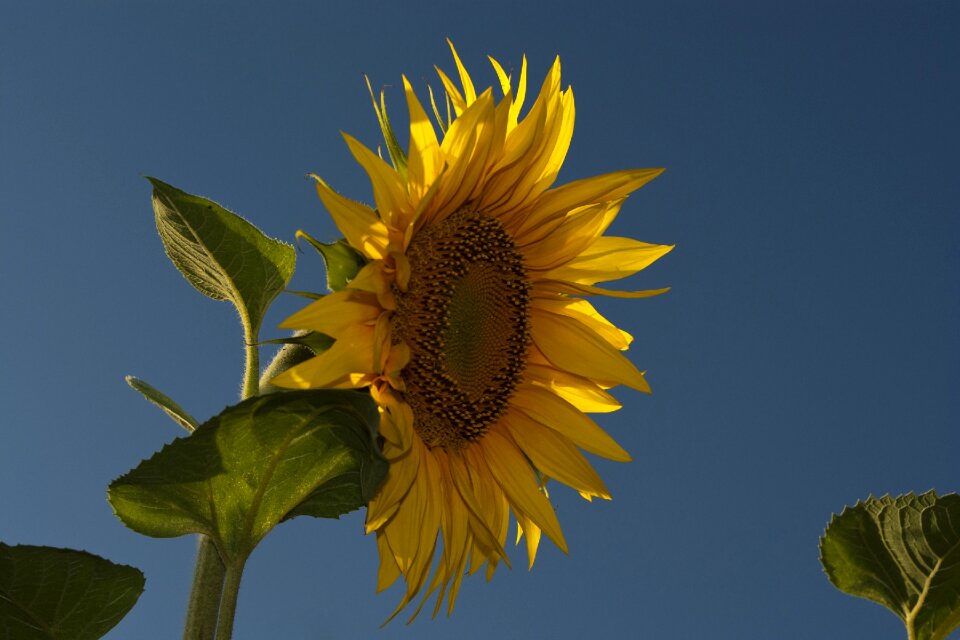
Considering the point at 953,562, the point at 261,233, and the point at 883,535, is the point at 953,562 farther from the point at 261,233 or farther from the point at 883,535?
the point at 261,233

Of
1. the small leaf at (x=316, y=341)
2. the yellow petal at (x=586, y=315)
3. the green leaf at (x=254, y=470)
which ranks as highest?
the yellow petal at (x=586, y=315)

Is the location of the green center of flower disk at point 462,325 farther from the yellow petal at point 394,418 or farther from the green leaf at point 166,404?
the green leaf at point 166,404

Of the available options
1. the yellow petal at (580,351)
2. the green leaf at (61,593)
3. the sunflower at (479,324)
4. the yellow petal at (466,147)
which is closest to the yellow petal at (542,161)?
the sunflower at (479,324)

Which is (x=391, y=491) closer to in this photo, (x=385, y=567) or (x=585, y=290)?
(x=385, y=567)

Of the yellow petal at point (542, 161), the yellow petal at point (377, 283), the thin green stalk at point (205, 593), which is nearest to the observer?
the thin green stalk at point (205, 593)

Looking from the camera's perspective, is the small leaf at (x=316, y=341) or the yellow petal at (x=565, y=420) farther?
the yellow petal at (x=565, y=420)

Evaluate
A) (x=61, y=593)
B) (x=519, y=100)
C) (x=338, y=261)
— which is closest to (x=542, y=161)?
(x=519, y=100)

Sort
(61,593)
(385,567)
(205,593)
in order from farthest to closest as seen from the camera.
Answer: (385,567) → (205,593) → (61,593)

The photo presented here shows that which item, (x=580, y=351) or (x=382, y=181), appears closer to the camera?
(x=382, y=181)
